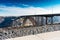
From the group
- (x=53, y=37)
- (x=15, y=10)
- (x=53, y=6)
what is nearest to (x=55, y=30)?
(x=53, y=37)

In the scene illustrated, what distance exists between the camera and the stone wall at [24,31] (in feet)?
4.64

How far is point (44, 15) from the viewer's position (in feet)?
5.27

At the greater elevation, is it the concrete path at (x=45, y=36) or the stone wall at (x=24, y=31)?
the stone wall at (x=24, y=31)

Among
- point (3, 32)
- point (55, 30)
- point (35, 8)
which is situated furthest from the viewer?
point (55, 30)

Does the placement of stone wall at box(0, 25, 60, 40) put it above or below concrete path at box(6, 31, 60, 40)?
above

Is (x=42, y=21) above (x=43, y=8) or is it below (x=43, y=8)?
below

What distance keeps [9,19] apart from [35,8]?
0.37 meters

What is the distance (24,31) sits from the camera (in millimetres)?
1495

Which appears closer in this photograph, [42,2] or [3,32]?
[3,32]

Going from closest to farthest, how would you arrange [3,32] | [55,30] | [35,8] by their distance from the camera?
[3,32], [35,8], [55,30]

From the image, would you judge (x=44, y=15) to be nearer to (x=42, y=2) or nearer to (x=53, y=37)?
(x=42, y=2)

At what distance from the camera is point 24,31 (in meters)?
1.50

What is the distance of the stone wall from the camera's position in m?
1.41

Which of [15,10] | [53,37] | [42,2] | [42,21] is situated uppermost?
[42,2]
